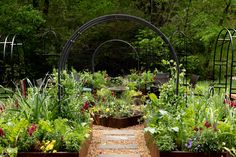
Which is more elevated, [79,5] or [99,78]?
[79,5]

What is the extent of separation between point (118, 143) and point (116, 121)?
1.35 m

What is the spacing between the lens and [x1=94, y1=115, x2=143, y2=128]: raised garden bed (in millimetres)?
7250

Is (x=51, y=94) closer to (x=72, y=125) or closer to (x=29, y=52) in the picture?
(x=72, y=125)

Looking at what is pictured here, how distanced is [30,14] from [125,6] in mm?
5357

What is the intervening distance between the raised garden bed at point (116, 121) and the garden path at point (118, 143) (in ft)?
0.38

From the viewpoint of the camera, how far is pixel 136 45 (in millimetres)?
16266

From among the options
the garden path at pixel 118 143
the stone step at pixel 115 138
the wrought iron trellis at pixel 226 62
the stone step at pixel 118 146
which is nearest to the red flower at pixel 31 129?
the garden path at pixel 118 143

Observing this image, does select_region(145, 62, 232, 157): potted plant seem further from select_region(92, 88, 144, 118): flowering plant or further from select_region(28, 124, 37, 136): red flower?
select_region(92, 88, 144, 118): flowering plant

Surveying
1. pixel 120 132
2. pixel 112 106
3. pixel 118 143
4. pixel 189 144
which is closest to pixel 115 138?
pixel 118 143

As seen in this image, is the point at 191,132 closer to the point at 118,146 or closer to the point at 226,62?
the point at 118,146

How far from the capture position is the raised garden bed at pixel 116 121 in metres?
7.25

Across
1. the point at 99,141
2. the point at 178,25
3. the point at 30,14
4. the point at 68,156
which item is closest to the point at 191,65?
the point at 178,25

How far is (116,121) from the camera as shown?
726 cm

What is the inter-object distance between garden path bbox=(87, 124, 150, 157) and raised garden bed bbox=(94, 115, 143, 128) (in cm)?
12
